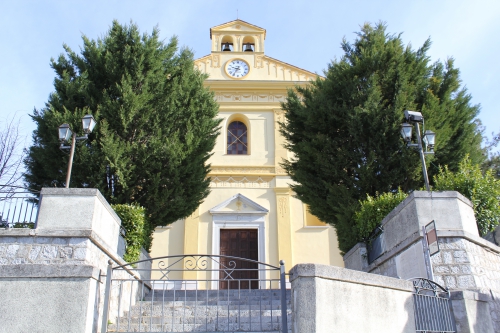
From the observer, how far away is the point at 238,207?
60.3ft

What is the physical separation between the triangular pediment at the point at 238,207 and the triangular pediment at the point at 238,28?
27.5ft

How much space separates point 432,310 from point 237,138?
47.3 ft

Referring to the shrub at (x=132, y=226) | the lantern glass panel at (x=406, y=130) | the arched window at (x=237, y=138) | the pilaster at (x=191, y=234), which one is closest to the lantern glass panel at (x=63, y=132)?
the shrub at (x=132, y=226)

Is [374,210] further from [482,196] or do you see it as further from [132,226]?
[132,226]

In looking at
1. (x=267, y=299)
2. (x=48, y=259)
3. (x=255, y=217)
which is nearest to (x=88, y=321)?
(x=48, y=259)

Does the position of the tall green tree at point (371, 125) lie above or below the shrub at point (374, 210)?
above

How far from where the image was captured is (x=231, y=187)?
61.9ft

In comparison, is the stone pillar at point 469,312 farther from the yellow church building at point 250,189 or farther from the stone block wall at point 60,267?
the yellow church building at point 250,189

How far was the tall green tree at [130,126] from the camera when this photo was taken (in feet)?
34.8

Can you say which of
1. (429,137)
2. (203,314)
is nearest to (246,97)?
(429,137)

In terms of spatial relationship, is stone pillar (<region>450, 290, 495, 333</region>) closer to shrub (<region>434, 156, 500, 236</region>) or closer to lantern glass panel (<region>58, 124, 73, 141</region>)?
shrub (<region>434, 156, 500, 236</region>)

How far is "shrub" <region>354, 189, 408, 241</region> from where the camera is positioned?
9.86 metres

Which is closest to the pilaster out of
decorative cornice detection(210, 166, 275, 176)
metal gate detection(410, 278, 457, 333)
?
decorative cornice detection(210, 166, 275, 176)

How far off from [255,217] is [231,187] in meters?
1.55
